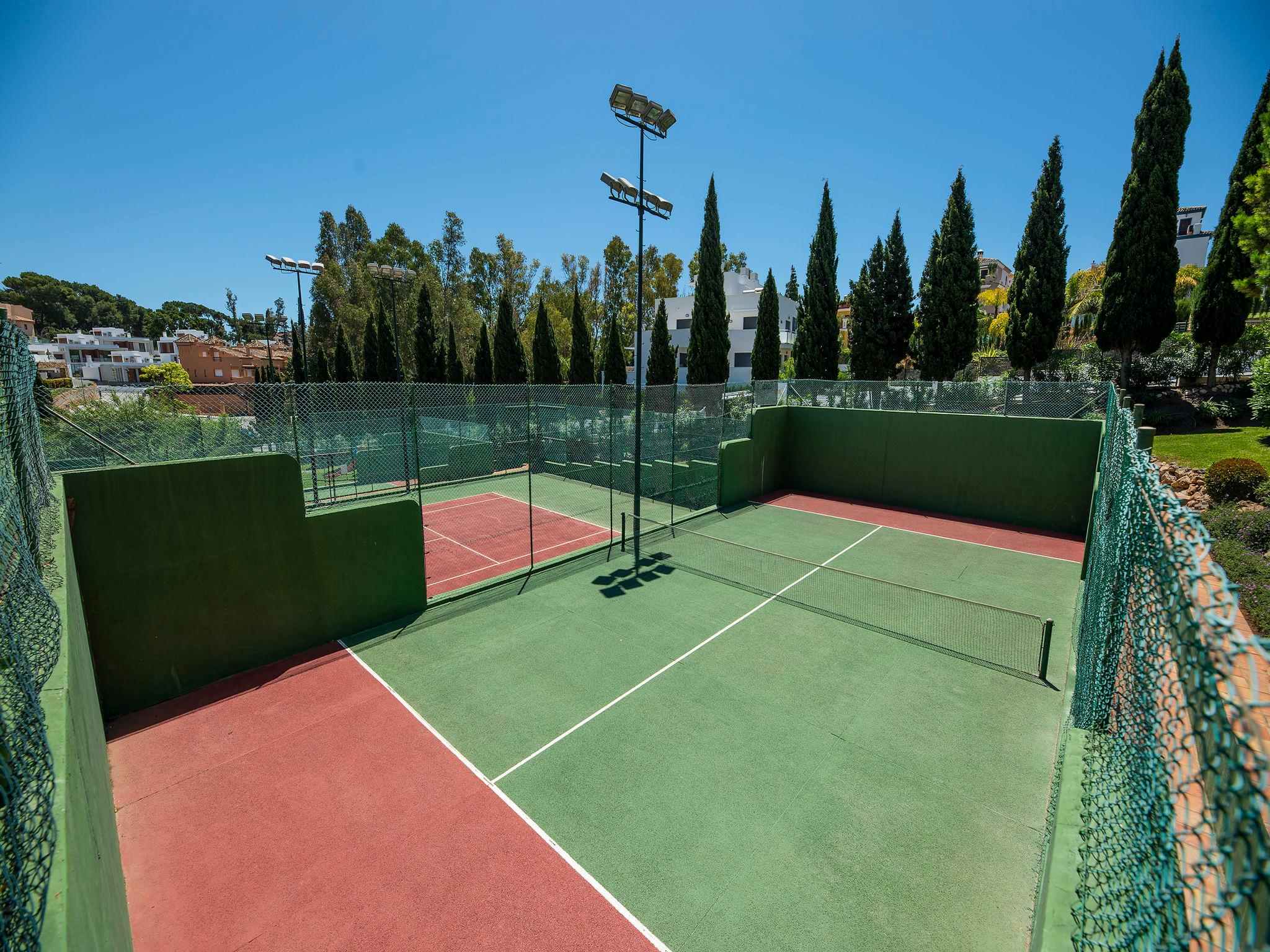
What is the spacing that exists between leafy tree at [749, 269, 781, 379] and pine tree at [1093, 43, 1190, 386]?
14.5 m

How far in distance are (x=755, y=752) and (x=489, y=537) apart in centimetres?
1018

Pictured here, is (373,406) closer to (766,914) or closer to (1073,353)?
(766,914)

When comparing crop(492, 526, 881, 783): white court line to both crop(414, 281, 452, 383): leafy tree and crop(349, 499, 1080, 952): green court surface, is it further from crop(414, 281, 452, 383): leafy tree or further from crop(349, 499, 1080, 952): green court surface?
crop(414, 281, 452, 383): leafy tree

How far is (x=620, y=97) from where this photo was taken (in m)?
11.3

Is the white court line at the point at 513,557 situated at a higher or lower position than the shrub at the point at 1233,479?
lower

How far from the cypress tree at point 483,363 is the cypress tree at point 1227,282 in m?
33.0

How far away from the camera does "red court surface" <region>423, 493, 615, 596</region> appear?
1268 centimetres

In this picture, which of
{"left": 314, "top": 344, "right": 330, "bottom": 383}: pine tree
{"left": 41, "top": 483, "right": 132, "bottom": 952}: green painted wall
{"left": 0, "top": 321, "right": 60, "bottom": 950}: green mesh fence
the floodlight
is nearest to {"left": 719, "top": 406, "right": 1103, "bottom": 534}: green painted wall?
the floodlight

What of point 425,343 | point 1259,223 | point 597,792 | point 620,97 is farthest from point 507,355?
point 597,792

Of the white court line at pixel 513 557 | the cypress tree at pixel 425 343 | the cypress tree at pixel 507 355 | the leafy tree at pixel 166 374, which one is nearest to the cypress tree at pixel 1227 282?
the white court line at pixel 513 557

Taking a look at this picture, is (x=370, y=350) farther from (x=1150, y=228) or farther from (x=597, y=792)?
(x=1150, y=228)

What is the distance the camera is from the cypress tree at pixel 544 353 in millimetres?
35156

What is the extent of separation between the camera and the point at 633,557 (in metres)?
13.0

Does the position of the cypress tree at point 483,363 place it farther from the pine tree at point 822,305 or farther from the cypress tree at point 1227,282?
the cypress tree at point 1227,282
